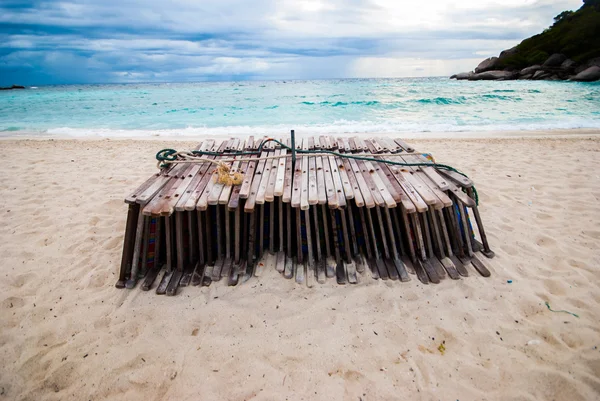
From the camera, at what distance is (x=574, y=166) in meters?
5.04

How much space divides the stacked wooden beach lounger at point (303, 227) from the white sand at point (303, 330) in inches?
7.6

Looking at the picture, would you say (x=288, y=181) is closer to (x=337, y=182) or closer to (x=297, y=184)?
(x=297, y=184)

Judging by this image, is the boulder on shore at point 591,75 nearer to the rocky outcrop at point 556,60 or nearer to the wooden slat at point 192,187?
the rocky outcrop at point 556,60

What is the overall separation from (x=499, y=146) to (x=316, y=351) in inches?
287

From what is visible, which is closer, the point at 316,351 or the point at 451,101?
the point at 316,351

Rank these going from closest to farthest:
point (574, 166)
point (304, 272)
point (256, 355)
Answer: point (256, 355) → point (304, 272) → point (574, 166)

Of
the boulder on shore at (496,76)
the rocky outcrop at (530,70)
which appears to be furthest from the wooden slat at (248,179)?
the boulder on shore at (496,76)

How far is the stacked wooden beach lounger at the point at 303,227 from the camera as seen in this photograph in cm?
250

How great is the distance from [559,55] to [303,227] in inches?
1907

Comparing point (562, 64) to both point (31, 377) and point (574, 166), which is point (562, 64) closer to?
point (574, 166)

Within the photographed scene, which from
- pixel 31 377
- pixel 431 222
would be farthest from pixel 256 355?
pixel 431 222

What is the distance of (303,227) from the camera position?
114 inches

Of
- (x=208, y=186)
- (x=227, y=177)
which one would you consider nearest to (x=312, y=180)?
(x=227, y=177)

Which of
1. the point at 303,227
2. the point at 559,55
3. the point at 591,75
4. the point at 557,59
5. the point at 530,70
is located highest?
the point at 559,55
